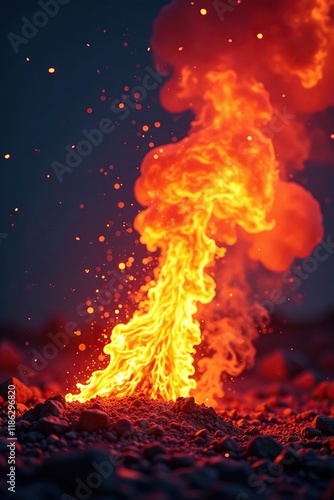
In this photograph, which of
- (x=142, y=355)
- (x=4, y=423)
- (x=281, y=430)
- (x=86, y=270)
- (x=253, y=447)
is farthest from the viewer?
(x=86, y=270)

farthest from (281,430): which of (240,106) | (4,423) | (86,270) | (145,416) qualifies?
(240,106)

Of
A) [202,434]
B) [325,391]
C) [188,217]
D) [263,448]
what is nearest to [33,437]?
[202,434]

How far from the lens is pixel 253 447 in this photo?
5656mm

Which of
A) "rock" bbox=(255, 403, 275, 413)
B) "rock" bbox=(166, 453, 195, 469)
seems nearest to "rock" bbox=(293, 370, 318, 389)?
"rock" bbox=(255, 403, 275, 413)

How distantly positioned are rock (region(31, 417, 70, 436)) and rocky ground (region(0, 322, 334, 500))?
0.04ft

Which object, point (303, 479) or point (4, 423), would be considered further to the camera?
point (4, 423)

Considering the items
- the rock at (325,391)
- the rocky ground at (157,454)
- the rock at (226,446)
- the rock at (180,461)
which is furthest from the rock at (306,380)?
the rock at (180,461)

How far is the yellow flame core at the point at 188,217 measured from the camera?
9.15 meters

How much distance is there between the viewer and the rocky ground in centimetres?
425

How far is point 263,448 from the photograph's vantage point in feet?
18.7

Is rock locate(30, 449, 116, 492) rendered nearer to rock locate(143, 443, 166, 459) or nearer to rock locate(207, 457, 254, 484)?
rock locate(143, 443, 166, 459)

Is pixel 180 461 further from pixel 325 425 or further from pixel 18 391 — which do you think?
pixel 18 391

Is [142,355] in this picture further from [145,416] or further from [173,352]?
[145,416]

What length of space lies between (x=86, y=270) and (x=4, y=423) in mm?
5182
